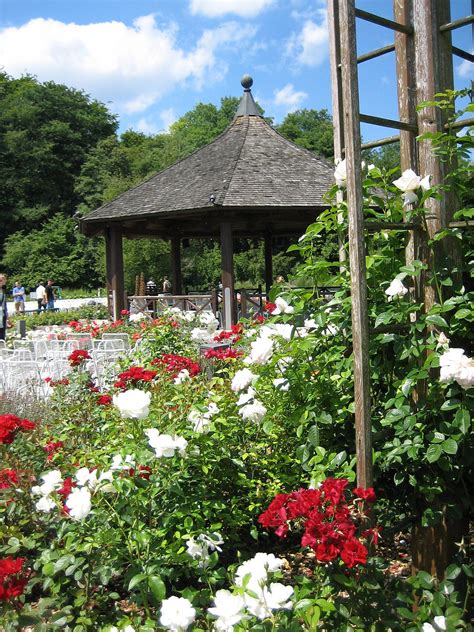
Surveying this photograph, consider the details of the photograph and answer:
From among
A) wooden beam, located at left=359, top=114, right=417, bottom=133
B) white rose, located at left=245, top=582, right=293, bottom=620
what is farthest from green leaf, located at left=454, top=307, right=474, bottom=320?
white rose, located at left=245, top=582, right=293, bottom=620

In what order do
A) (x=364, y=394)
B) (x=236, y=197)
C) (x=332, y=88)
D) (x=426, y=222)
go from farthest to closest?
(x=236, y=197)
(x=332, y=88)
(x=426, y=222)
(x=364, y=394)

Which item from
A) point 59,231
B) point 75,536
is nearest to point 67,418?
point 75,536

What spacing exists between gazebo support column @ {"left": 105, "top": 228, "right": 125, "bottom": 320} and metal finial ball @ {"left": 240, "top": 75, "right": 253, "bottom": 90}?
4535 mm

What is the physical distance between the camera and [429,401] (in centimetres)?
258

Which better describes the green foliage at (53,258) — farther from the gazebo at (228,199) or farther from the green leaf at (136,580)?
the green leaf at (136,580)

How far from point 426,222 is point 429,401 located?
72cm

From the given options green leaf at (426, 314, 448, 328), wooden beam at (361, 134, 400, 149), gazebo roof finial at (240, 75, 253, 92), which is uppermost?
gazebo roof finial at (240, 75, 253, 92)

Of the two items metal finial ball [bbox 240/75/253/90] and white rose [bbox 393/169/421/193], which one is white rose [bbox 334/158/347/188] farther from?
metal finial ball [bbox 240/75/253/90]

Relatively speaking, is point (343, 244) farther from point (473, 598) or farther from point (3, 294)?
point (3, 294)

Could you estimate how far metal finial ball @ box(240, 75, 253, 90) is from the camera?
1595 cm

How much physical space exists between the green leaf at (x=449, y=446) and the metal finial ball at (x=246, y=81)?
14.8 meters

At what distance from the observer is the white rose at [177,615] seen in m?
1.92

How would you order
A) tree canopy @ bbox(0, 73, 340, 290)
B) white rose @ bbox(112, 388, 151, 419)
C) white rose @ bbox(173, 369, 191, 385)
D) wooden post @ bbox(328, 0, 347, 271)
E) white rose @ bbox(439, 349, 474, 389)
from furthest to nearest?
tree canopy @ bbox(0, 73, 340, 290)
white rose @ bbox(173, 369, 191, 385)
wooden post @ bbox(328, 0, 347, 271)
white rose @ bbox(112, 388, 151, 419)
white rose @ bbox(439, 349, 474, 389)

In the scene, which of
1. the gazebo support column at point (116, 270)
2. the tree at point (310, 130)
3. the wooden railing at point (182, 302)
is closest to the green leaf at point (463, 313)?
the wooden railing at point (182, 302)
